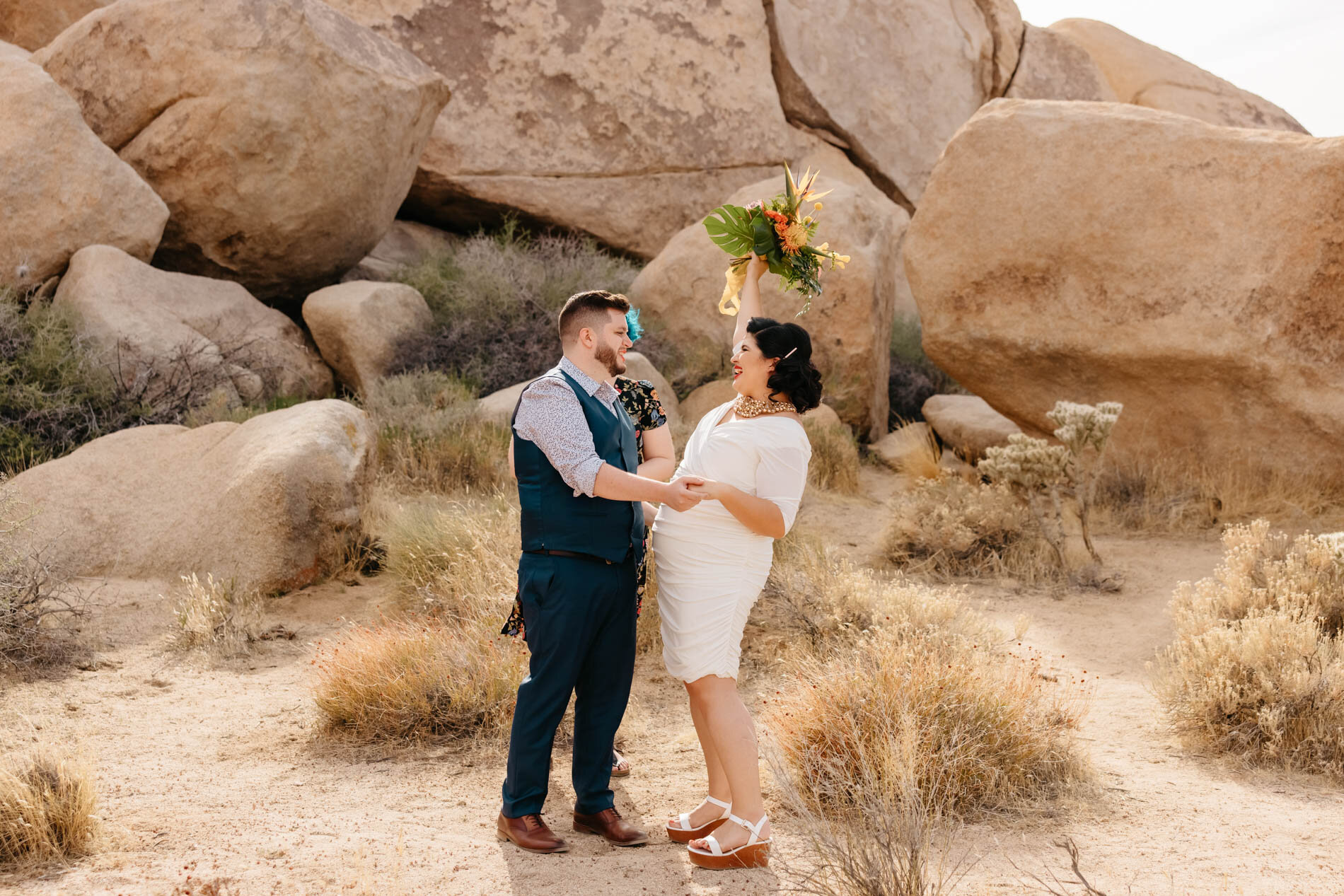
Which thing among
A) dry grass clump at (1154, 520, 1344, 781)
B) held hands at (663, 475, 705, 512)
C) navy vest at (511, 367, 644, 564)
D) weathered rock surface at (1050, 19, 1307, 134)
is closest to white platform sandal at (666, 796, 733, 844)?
navy vest at (511, 367, 644, 564)

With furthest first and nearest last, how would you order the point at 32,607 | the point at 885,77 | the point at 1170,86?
the point at 1170,86, the point at 885,77, the point at 32,607

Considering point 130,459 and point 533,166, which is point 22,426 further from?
point 533,166

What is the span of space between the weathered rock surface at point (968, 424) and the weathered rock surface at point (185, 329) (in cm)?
598

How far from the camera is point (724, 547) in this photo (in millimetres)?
3580

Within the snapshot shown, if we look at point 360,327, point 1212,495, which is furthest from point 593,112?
point 1212,495

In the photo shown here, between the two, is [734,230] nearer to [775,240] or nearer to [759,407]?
[775,240]

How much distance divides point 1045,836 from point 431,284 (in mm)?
9269

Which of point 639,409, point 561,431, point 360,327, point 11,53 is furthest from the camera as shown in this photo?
point 360,327

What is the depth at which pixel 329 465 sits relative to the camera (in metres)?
7.03

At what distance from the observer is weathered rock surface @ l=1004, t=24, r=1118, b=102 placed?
17.3 metres

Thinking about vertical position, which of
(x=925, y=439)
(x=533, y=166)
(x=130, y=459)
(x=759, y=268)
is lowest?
(x=130, y=459)

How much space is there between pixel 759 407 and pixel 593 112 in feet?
35.4

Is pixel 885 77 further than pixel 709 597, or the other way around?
pixel 885 77

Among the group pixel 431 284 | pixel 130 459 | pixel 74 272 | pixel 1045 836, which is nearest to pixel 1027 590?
pixel 1045 836
